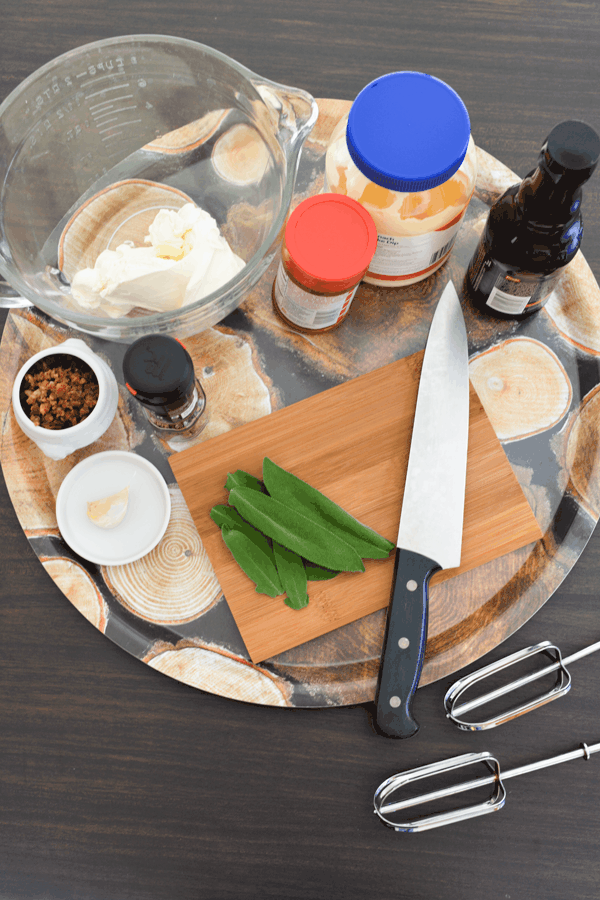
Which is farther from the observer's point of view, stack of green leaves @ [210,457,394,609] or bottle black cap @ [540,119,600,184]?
stack of green leaves @ [210,457,394,609]

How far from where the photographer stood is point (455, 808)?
2.49ft

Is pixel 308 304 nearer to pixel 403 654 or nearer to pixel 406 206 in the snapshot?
pixel 406 206

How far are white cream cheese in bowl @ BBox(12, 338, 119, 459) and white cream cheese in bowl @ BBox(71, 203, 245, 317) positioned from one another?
Answer: 7 cm

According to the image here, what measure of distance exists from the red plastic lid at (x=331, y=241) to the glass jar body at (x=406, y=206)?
0.03 meters

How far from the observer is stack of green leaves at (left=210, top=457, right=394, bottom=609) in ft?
2.33

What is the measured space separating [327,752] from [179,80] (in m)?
0.87

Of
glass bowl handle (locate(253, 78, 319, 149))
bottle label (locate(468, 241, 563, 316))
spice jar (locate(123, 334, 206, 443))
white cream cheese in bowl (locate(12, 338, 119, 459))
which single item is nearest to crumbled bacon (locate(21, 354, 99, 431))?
white cream cheese in bowl (locate(12, 338, 119, 459))

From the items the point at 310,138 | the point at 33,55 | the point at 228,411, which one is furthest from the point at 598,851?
the point at 33,55

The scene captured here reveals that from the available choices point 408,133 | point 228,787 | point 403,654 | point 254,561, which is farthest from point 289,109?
point 228,787

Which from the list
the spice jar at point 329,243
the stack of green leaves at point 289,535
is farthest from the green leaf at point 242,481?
the spice jar at point 329,243

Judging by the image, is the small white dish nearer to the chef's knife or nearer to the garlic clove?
the garlic clove

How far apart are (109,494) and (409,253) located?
45cm

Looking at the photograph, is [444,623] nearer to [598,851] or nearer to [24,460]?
[598,851]

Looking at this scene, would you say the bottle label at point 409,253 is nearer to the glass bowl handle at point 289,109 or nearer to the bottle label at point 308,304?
the bottle label at point 308,304
